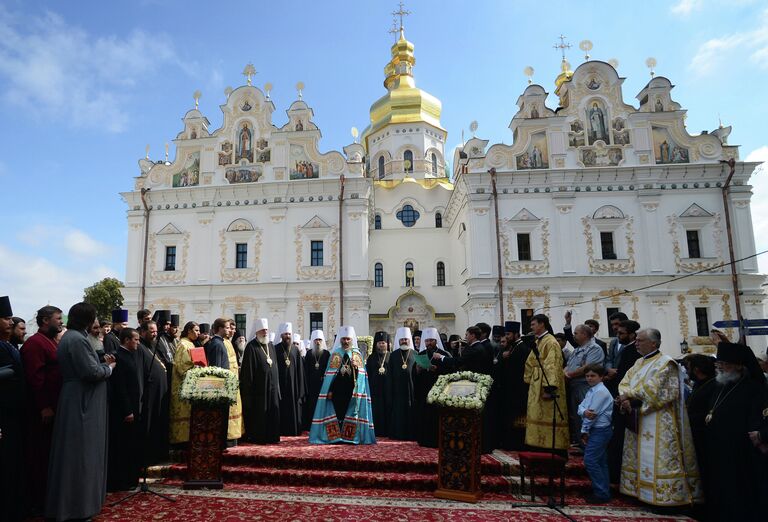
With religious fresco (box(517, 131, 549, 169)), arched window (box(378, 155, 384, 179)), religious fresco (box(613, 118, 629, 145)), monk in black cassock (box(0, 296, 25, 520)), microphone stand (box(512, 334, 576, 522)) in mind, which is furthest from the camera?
arched window (box(378, 155, 384, 179))

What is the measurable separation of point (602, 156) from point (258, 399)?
20493 millimetres

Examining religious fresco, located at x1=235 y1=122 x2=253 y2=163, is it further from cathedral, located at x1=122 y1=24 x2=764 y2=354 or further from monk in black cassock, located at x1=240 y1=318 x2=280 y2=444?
monk in black cassock, located at x1=240 y1=318 x2=280 y2=444

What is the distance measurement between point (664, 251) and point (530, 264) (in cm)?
585

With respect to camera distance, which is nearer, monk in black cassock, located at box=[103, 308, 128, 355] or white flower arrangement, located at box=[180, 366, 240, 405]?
white flower arrangement, located at box=[180, 366, 240, 405]

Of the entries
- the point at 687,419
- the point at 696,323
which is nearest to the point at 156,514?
the point at 687,419

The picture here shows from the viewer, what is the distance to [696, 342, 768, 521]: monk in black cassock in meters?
5.48

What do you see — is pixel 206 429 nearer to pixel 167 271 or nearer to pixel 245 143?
pixel 167 271

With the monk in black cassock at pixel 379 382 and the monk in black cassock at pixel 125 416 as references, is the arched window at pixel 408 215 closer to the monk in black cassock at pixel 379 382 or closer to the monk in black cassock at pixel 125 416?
the monk in black cassock at pixel 379 382

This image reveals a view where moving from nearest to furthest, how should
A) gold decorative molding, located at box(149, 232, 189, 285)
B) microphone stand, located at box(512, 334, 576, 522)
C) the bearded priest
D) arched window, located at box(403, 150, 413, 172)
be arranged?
microphone stand, located at box(512, 334, 576, 522) → the bearded priest → gold decorative molding, located at box(149, 232, 189, 285) → arched window, located at box(403, 150, 413, 172)

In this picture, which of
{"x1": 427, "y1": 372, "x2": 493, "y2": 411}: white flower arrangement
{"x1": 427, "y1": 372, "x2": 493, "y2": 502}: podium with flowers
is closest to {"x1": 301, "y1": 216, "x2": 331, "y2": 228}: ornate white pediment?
{"x1": 427, "y1": 372, "x2": 493, "y2": 411}: white flower arrangement

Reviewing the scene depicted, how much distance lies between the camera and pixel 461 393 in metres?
6.73

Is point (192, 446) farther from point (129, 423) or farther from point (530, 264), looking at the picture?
point (530, 264)

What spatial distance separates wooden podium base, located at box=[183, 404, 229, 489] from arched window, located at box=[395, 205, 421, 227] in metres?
23.2

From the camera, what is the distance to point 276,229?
24672 millimetres
